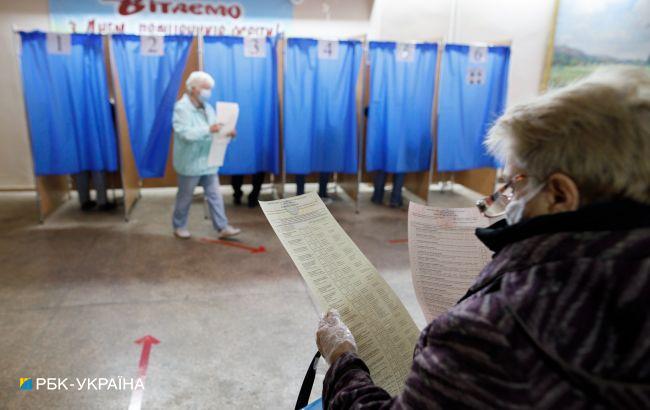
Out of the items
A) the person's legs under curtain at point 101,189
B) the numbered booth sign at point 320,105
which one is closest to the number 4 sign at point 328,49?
the numbered booth sign at point 320,105

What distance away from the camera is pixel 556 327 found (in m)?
0.56

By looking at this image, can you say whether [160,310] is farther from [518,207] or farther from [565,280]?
[565,280]

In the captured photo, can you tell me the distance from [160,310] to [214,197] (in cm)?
129

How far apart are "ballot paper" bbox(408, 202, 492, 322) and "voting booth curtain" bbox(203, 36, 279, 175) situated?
11.3 ft

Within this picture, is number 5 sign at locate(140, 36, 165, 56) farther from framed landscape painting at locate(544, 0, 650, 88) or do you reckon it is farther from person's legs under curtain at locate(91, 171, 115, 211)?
framed landscape painting at locate(544, 0, 650, 88)

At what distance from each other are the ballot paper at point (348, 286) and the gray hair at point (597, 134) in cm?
54

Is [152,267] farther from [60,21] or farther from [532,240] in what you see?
[60,21]

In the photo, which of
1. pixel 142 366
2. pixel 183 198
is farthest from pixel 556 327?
pixel 183 198

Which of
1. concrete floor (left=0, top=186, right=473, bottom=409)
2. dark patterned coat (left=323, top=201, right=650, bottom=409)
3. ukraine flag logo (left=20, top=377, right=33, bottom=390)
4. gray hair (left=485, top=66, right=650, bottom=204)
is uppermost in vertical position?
gray hair (left=485, top=66, right=650, bottom=204)

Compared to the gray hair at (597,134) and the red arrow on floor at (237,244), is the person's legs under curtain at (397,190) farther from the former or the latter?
the gray hair at (597,134)

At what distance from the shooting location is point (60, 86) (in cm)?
402

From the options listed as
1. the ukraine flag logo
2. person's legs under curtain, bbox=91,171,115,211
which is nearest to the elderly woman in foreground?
the ukraine flag logo

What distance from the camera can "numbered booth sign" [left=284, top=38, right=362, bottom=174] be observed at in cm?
425

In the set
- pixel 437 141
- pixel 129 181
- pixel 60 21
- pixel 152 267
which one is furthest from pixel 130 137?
pixel 437 141
